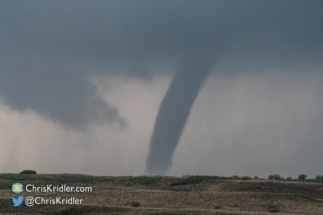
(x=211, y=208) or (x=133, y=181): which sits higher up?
(x=133, y=181)

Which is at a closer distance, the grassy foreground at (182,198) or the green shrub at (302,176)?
the grassy foreground at (182,198)

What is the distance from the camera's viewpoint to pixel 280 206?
77312mm

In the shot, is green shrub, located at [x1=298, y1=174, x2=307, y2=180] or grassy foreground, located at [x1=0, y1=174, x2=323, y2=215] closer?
grassy foreground, located at [x1=0, y1=174, x2=323, y2=215]

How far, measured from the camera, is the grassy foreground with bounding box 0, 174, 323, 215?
72938mm

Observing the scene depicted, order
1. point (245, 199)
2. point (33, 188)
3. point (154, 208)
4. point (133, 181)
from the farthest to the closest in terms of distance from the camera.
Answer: point (133, 181) → point (33, 188) → point (245, 199) → point (154, 208)

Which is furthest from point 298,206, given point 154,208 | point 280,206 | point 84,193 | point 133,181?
point 133,181

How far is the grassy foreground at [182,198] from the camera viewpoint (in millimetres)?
72938

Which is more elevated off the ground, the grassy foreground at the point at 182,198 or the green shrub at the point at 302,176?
the green shrub at the point at 302,176

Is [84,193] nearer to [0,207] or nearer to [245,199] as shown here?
[0,207]

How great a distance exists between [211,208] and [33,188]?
102ft

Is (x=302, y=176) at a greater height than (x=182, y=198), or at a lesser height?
greater

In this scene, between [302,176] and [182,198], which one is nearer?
[182,198]

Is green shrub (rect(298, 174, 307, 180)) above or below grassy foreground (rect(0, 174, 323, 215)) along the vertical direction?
above

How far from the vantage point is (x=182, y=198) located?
82.2 meters
